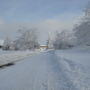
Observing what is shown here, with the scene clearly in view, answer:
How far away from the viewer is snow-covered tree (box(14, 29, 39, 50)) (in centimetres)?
7969

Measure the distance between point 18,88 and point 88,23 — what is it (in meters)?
33.5

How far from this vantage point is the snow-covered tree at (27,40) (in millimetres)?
79688

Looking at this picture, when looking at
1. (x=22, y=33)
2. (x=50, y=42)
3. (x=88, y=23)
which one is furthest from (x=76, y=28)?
(x=50, y=42)

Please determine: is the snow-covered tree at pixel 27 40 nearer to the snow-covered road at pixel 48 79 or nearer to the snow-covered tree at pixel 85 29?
the snow-covered tree at pixel 85 29

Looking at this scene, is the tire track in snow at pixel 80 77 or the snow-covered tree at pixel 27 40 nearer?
the tire track in snow at pixel 80 77

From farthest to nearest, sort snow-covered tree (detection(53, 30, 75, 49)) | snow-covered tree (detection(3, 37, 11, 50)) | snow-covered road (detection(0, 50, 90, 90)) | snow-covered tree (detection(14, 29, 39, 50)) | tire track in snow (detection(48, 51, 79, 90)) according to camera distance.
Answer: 1. snow-covered tree (detection(3, 37, 11, 50))
2. snow-covered tree (detection(53, 30, 75, 49))
3. snow-covered tree (detection(14, 29, 39, 50))
4. snow-covered road (detection(0, 50, 90, 90))
5. tire track in snow (detection(48, 51, 79, 90))

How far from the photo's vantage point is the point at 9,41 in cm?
10062

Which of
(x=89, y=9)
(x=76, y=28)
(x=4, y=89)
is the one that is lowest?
(x=4, y=89)

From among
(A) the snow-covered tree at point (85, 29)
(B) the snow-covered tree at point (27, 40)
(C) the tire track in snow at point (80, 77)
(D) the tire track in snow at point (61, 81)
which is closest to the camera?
(D) the tire track in snow at point (61, 81)

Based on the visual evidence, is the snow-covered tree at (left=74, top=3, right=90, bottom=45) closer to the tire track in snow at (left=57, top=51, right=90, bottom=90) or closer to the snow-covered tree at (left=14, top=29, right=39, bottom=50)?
the tire track in snow at (left=57, top=51, right=90, bottom=90)

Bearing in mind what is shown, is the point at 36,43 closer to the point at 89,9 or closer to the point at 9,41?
the point at 9,41

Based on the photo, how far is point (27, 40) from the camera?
3152 inches

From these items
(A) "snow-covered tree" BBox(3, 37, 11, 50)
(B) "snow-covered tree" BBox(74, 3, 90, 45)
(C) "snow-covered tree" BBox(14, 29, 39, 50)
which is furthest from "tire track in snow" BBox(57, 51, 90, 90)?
(A) "snow-covered tree" BBox(3, 37, 11, 50)

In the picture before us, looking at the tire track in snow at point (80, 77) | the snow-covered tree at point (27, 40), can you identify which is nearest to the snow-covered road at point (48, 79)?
the tire track in snow at point (80, 77)
